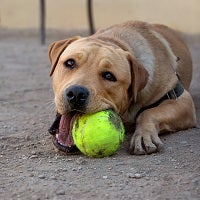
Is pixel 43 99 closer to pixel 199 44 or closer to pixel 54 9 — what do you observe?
pixel 199 44

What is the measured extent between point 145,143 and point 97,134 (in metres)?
0.53

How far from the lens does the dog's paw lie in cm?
459

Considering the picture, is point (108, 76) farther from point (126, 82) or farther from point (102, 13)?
point (102, 13)

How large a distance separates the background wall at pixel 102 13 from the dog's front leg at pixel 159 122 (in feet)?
22.2

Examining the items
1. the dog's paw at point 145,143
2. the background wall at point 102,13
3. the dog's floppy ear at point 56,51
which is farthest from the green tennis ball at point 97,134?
the background wall at point 102,13

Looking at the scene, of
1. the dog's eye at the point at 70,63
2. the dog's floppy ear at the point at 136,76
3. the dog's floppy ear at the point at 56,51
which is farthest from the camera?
the dog's floppy ear at the point at 56,51

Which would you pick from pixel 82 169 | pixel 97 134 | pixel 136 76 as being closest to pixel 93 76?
pixel 136 76

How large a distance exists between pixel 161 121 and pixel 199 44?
6.15m

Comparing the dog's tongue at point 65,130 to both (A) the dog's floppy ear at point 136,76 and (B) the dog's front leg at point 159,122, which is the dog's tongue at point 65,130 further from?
(A) the dog's floppy ear at point 136,76

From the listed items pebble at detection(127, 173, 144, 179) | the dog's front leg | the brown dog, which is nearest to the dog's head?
the brown dog

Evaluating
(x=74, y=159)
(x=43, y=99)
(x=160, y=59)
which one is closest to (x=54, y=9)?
(x=43, y=99)

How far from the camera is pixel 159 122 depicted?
5121mm

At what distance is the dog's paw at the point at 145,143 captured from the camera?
459cm

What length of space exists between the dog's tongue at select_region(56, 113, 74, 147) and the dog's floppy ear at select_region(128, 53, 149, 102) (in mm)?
625
